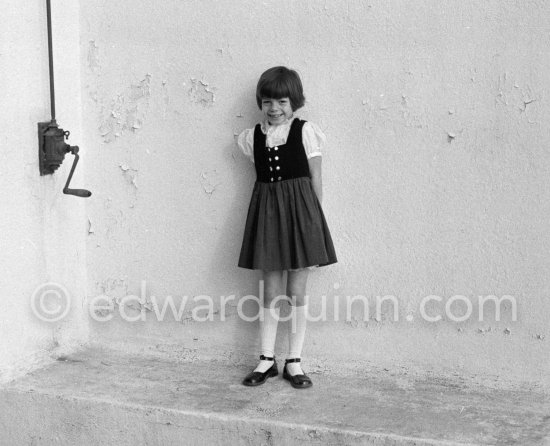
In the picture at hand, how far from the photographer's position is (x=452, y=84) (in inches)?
143

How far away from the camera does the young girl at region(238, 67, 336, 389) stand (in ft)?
12.1

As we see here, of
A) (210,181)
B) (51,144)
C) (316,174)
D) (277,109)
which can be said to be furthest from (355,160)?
(51,144)

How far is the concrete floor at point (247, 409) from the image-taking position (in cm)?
340

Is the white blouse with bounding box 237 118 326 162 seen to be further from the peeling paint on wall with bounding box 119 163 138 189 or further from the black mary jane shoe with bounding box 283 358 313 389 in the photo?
the black mary jane shoe with bounding box 283 358 313 389

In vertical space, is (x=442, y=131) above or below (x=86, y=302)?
above

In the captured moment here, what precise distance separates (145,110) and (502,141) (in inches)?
59.9

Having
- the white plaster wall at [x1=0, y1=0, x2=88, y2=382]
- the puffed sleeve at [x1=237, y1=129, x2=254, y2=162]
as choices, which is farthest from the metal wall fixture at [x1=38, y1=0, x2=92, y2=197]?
the puffed sleeve at [x1=237, y1=129, x2=254, y2=162]

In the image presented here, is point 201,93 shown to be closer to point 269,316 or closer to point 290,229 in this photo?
point 290,229

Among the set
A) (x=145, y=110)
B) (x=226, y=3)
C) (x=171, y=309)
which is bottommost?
(x=171, y=309)

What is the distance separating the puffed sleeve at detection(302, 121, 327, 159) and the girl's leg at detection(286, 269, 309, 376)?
1.59 ft

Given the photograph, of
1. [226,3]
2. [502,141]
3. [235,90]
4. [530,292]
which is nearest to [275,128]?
[235,90]

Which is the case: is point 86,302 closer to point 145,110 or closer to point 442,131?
point 145,110

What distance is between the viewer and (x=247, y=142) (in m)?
3.83

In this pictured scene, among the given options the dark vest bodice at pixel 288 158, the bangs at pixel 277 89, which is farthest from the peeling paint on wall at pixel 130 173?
→ the bangs at pixel 277 89
